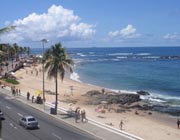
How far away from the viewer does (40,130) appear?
3978cm

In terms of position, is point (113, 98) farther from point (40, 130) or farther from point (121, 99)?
point (40, 130)

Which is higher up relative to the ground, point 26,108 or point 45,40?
point 45,40

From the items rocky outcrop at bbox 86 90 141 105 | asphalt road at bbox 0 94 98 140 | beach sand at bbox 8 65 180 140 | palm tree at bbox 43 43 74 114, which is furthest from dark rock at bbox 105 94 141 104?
palm tree at bbox 43 43 74 114

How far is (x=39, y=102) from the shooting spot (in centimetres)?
5834

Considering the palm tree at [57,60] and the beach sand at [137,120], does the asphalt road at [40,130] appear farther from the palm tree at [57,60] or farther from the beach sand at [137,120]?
the beach sand at [137,120]

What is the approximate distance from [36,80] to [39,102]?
43.6 meters

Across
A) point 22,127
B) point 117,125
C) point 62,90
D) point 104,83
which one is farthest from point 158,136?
point 104,83

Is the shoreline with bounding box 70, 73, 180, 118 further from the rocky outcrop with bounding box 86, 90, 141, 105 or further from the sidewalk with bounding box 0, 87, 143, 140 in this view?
the sidewalk with bounding box 0, 87, 143, 140

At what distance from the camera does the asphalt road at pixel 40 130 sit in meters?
36.6

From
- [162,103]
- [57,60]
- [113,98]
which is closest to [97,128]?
Result: [57,60]

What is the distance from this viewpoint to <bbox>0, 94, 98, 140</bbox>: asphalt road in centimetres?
3663

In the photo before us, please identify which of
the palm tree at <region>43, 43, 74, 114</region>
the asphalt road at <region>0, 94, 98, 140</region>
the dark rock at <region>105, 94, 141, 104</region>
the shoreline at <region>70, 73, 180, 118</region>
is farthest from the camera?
the dark rock at <region>105, 94, 141, 104</region>

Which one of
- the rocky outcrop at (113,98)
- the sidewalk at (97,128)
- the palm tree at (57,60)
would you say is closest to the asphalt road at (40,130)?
the sidewalk at (97,128)

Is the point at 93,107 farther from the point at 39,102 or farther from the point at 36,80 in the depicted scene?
the point at 36,80
